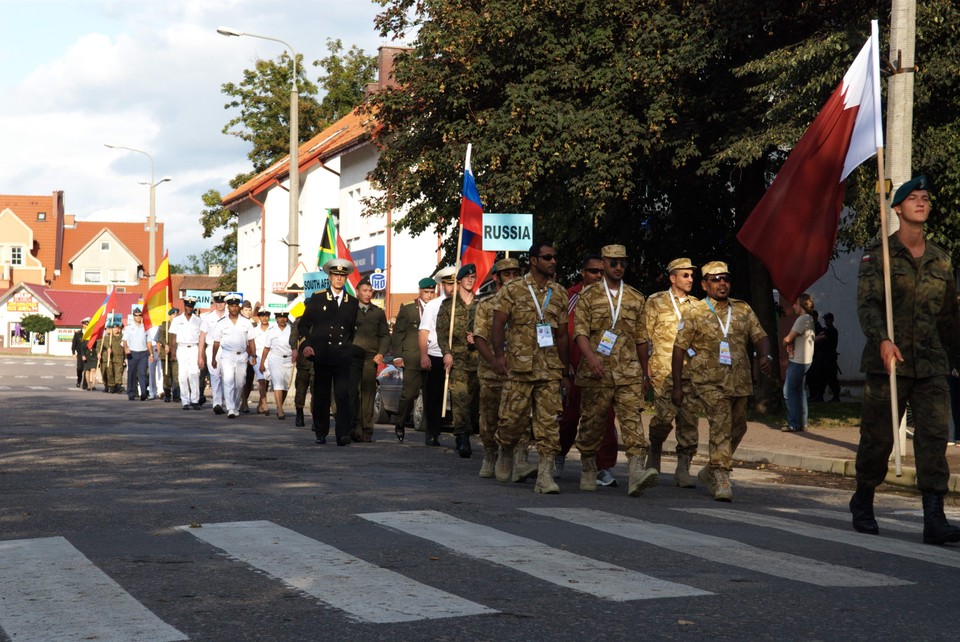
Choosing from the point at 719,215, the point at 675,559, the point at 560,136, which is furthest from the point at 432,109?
the point at 675,559

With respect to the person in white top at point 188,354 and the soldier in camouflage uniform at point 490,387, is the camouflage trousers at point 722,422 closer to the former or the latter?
the soldier in camouflage uniform at point 490,387

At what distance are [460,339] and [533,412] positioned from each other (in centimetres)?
354

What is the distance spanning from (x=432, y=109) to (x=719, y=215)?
5746 mm

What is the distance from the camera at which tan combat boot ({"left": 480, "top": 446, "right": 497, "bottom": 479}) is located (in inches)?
469

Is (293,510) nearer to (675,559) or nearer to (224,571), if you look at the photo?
(224,571)

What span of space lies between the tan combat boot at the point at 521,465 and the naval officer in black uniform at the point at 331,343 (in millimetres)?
4400

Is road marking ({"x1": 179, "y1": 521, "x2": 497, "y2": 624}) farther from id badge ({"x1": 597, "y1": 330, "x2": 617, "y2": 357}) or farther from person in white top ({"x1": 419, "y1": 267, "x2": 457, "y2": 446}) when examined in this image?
person in white top ({"x1": 419, "y1": 267, "x2": 457, "y2": 446})

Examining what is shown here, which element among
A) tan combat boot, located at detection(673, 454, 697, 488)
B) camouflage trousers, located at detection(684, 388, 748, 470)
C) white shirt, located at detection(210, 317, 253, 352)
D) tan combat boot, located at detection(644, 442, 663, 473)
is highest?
white shirt, located at detection(210, 317, 253, 352)

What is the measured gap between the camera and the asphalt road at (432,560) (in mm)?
5551

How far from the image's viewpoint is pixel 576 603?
5.95m

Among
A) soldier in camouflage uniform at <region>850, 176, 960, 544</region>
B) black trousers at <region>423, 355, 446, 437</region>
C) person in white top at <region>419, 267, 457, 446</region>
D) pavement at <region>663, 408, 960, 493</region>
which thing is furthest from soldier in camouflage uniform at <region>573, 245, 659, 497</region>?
black trousers at <region>423, 355, 446, 437</region>

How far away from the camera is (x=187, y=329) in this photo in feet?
83.2

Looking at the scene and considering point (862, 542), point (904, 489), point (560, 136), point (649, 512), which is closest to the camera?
point (862, 542)

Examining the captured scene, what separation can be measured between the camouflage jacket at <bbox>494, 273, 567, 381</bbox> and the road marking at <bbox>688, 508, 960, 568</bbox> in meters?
1.95
